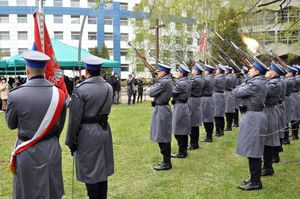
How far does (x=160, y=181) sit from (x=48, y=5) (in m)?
53.1

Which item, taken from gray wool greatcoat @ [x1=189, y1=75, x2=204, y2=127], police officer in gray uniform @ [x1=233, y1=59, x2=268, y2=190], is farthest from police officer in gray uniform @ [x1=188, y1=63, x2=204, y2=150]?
police officer in gray uniform @ [x1=233, y1=59, x2=268, y2=190]

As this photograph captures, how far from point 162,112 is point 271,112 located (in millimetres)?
2053

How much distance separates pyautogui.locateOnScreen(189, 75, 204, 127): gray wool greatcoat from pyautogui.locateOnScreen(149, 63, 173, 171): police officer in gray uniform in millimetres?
1882

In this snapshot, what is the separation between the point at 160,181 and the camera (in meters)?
7.03

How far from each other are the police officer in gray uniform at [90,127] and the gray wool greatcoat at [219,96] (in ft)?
22.7

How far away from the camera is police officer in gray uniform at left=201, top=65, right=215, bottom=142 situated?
10.6 m

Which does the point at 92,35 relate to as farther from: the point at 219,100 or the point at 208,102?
the point at 208,102

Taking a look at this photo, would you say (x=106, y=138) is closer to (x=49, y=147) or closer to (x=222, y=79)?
(x=49, y=147)

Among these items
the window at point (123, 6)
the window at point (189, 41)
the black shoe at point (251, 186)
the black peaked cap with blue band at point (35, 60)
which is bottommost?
the black shoe at point (251, 186)

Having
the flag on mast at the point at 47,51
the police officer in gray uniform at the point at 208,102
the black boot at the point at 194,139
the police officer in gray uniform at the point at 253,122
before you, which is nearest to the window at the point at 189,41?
the police officer in gray uniform at the point at 208,102

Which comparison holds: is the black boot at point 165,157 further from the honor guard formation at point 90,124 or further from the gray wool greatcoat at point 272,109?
the gray wool greatcoat at point 272,109

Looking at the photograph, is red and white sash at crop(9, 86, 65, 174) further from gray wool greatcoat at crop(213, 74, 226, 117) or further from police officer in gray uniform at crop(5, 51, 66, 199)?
gray wool greatcoat at crop(213, 74, 226, 117)

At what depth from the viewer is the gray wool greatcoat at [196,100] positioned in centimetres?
960

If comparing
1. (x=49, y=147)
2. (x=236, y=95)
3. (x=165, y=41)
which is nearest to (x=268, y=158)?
(x=236, y=95)
